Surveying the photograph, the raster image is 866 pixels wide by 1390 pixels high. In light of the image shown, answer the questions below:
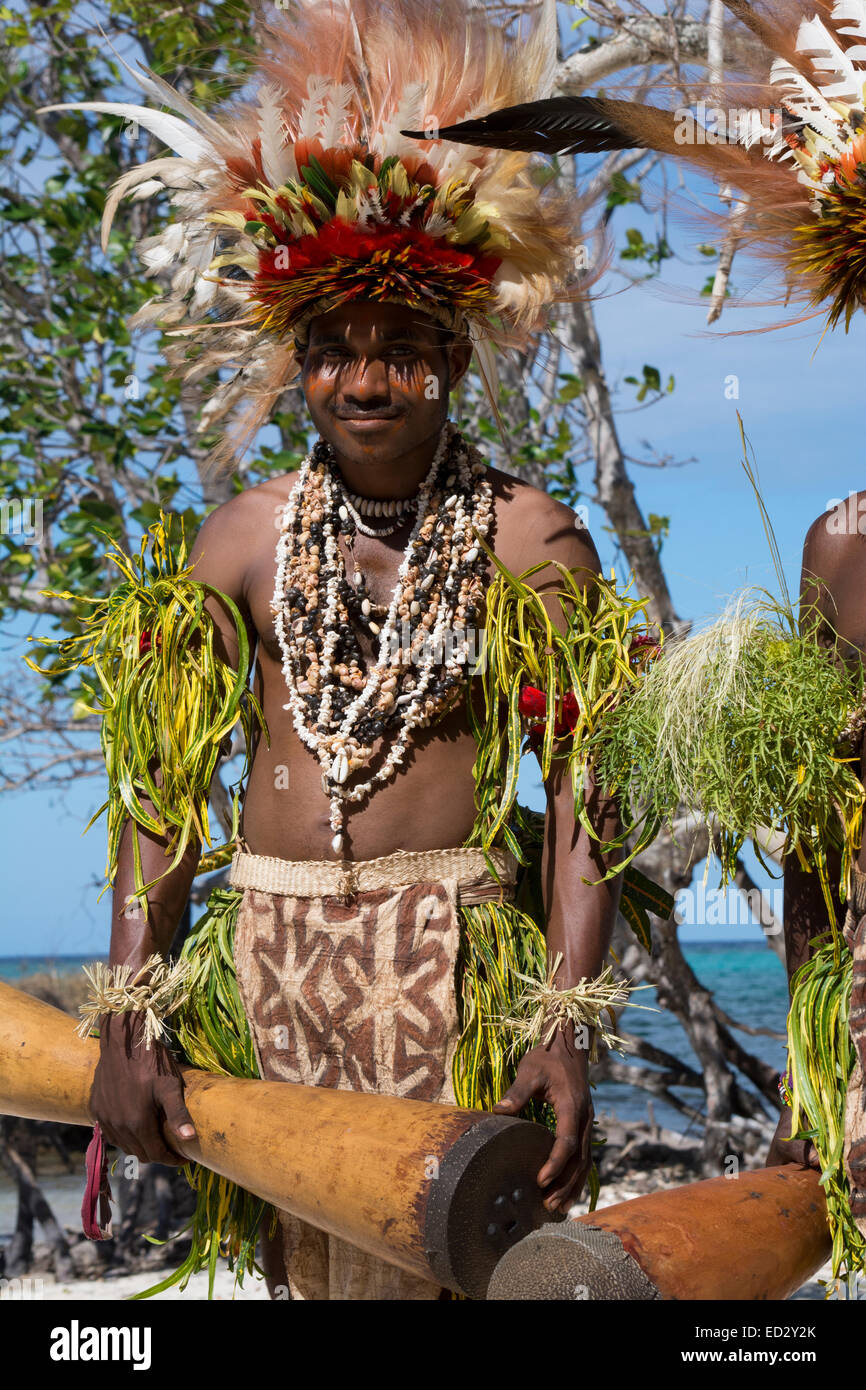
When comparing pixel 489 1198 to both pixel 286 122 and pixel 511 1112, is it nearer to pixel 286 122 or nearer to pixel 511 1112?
pixel 511 1112

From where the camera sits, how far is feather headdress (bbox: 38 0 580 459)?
87.4 inches

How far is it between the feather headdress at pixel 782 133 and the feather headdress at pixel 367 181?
0.15m

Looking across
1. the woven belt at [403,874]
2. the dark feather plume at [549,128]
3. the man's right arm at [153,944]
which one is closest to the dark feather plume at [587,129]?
the dark feather plume at [549,128]

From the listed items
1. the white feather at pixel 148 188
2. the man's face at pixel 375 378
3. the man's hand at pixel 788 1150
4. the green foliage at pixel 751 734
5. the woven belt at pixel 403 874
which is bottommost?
the man's hand at pixel 788 1150

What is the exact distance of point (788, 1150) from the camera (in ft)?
6.88

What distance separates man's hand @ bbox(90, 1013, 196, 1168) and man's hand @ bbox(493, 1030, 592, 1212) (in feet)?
1.89

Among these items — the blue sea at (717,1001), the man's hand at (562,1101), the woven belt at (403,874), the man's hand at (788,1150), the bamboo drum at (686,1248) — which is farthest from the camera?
the blue sea at (717,1001)

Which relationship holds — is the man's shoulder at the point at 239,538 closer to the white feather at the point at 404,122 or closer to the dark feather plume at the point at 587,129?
the white feather at the point at 404,122

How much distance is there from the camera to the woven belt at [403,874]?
230cm

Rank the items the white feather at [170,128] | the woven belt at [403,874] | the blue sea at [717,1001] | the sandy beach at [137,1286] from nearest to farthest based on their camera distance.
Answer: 1. the woven belt at [403,874]
2. the white feather at [170,128]
3. the sandy beach at [137,1286]
4. the blue sea at [717,1001]

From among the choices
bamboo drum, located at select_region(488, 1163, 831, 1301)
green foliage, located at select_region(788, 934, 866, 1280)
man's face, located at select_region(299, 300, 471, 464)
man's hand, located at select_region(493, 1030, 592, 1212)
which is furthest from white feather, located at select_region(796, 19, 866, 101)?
bamboo drum, located at select_region(488, 1163, 831, 1301)

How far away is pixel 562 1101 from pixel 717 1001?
19.5 m
